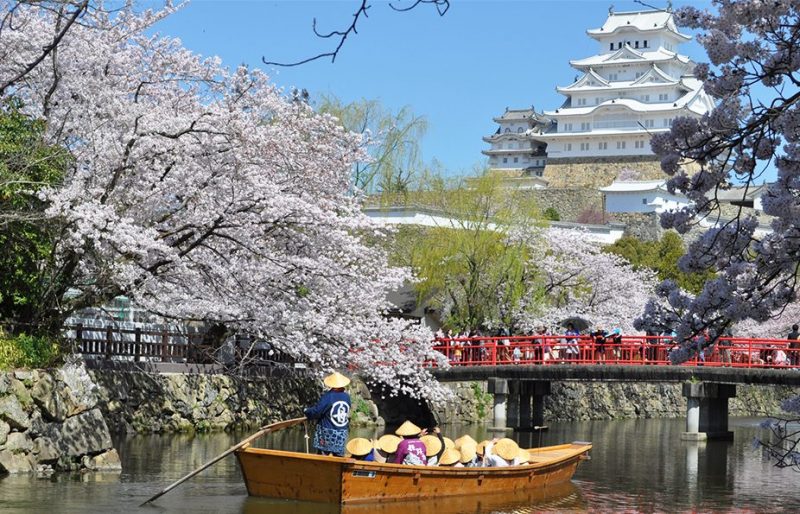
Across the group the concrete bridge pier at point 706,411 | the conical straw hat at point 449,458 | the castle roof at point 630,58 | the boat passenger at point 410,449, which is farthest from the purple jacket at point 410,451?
the castle roof at point 630,58

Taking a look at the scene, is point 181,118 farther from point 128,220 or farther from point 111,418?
point 111,418

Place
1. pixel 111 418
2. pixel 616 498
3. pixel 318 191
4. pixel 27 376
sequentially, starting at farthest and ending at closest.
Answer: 1. pixel 111 418
2. pixel 318 191
3. pixel 616 498
4. pixel 27 376

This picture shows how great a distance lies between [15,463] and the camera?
661 inches

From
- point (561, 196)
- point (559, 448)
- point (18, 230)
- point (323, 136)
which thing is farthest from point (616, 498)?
point (561, 196)

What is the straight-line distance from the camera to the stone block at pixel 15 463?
16.6m

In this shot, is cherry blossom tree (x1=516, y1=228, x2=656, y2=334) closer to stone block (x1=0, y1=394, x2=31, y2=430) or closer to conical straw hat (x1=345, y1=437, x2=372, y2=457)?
conical straw hat (x1=345, y1=437, x2=372, y2=457)

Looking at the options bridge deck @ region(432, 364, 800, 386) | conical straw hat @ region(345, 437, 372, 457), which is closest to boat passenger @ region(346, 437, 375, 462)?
conical straw hat @ region(345, 437, 372, 457)

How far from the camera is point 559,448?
67.5 feet

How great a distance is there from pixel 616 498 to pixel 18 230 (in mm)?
9930

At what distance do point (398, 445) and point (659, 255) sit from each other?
36.0 m

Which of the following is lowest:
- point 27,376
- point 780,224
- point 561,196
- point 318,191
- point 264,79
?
point 27,376

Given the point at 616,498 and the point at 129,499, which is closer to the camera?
the point at 129,499

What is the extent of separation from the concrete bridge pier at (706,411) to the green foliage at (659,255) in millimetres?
14690

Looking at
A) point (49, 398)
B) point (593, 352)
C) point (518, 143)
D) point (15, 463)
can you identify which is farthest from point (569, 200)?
point (15, 463)
